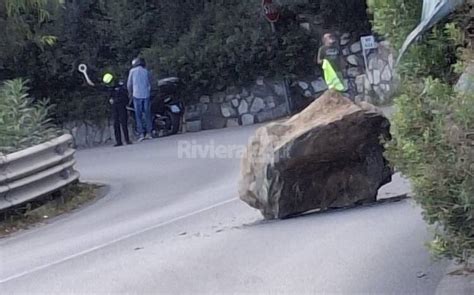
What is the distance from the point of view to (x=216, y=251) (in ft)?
31.4

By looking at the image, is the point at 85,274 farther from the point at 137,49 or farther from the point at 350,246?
the point at 137,49

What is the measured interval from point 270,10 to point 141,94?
14.7 ft

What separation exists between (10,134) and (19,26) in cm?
425

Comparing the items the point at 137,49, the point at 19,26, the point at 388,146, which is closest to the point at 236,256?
the point at 388,146

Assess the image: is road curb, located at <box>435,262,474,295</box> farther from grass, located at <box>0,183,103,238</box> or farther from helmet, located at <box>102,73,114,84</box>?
helmet, located at <box>102,73,114,84</box>

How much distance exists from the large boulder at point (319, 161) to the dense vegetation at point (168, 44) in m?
15.9

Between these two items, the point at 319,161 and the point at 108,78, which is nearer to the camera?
the point at 319,161

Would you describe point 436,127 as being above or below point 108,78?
above

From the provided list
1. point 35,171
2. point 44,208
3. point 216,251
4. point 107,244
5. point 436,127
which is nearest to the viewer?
point 436,127

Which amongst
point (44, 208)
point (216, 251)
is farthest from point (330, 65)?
point (216, 251)

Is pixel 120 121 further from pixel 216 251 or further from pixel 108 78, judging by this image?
pixel 216 251

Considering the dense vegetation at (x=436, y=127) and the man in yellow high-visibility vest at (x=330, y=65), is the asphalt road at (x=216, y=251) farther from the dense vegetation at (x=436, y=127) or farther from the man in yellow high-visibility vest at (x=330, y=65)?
the man in yellow high-visibility vest at (x=330, y=65)

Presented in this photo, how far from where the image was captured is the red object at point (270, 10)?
26344 mm

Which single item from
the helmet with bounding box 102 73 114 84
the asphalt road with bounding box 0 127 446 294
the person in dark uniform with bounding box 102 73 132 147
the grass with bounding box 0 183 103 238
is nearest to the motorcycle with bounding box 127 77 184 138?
the person in dark uniform with bounding box 102 73 132 147
